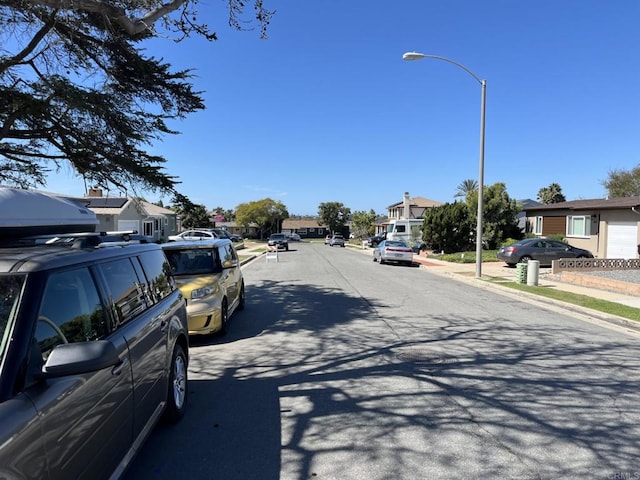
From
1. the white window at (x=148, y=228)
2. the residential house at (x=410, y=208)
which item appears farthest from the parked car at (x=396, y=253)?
the residential house at (x=410, y=208)

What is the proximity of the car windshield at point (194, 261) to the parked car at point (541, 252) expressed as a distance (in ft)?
60.6

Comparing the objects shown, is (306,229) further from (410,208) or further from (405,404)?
(405,404)

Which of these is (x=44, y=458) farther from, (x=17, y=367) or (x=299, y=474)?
(x=299, y=474)

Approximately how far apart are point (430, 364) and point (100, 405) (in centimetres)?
462

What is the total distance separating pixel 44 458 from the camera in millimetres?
2053

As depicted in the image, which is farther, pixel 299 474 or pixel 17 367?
pixel 299 474

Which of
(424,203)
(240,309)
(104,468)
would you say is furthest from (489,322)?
(424,203)

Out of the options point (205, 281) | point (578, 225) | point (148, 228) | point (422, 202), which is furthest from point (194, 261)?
point (422, 202)

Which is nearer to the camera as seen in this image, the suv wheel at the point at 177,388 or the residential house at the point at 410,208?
the suv wheel at the point at 177,388

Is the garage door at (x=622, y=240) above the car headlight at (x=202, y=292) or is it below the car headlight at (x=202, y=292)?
above

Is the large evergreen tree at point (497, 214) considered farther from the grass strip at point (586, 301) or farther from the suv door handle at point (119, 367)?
the suv door handle at point (119, 367)

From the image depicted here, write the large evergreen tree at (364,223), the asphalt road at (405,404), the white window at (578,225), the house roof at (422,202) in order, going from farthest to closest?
1. the large evergreen tree at (364,223)
2. the house roof at (422,202)
3. the white window at (578,225)
4. the asphalt road at (405,404)

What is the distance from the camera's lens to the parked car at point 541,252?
894 inches

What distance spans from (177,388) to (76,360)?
7.94ft
